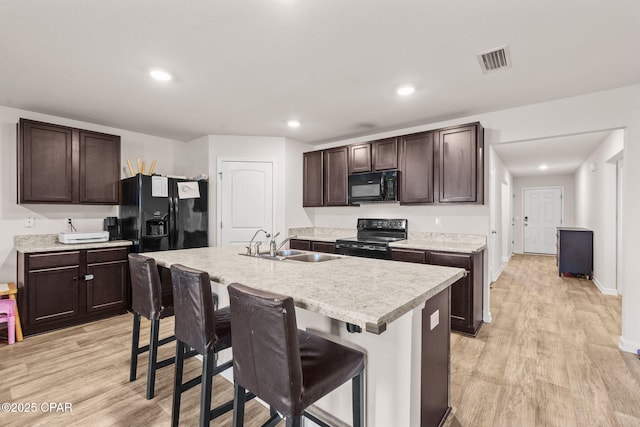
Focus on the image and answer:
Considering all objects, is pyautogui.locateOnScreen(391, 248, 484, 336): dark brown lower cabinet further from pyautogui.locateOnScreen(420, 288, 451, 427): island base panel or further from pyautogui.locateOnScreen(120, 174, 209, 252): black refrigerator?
pyautogui.locateOnScreen(120, 174, 209, 252): black refrigerator

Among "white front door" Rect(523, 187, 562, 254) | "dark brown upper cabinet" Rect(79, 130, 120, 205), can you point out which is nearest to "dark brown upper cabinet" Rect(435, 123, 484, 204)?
"dark brown upper cabinet" Rect(79, 130, 120, 205)

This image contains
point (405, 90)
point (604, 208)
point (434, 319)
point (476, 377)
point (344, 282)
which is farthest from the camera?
point (604, 208)

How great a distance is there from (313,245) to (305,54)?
2.78 meters

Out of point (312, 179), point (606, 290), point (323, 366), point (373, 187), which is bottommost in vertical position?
point (606, 290)

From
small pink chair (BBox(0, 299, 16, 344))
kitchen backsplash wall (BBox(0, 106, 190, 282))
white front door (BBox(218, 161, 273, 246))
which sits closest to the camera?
small pink chair (BBox(0, 299, 16, 344))

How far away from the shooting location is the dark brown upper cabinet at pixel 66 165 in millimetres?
3273

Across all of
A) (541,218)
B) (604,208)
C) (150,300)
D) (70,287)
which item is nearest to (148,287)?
(150,300)

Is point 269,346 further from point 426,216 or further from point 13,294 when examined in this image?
point 13,294

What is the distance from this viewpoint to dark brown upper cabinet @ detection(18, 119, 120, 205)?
3.27 meters

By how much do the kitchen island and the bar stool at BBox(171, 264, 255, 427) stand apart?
0.50ft

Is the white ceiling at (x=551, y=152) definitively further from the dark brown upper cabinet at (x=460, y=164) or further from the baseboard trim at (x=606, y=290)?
the baseboard trim at (x=606, y=290)

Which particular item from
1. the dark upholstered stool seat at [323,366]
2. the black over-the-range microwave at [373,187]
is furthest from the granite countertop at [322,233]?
the dark upholstered stool seat at [323,366]

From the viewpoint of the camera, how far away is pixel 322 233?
517 cm

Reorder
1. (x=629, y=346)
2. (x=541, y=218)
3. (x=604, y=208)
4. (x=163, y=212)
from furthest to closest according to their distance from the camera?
(x=541, y=218)
(x=604, y=208)
(x=163, y=212)
(x=629, y=346)
